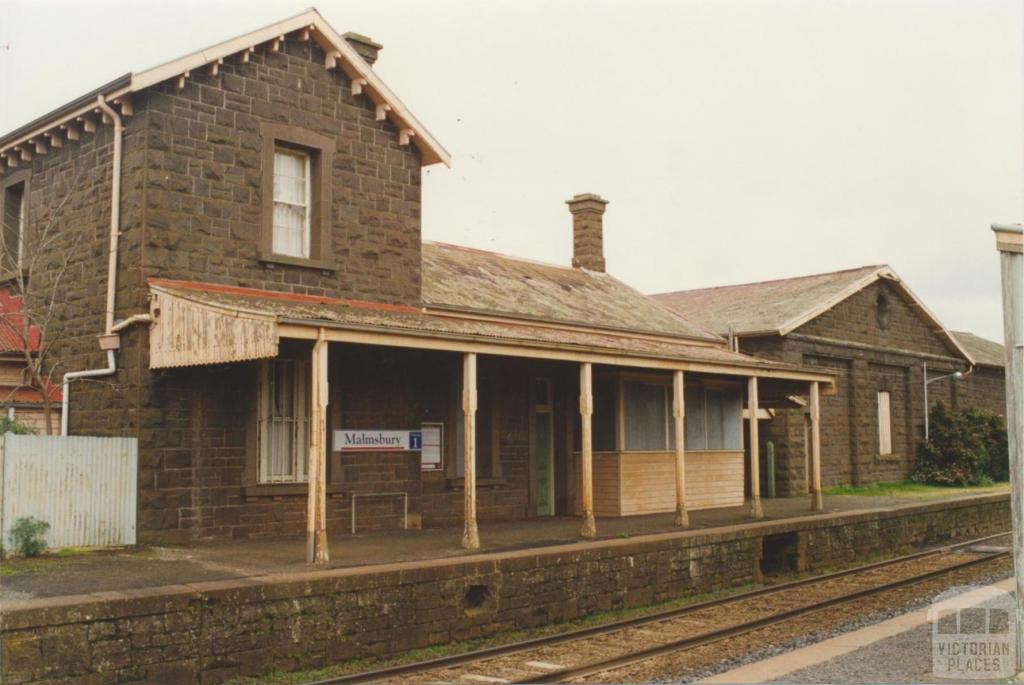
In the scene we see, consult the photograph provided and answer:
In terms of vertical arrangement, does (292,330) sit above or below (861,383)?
below

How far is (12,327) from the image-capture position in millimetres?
13750

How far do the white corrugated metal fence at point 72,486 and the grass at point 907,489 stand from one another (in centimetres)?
1685

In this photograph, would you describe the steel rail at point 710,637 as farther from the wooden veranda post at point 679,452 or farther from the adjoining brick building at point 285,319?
the adjoining brick building at point 285,319

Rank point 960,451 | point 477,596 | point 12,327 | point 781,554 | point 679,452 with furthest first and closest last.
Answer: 1. point 960,451
2. point 781,554
3. point 679,452
4. point 12,327
5. point 477,596

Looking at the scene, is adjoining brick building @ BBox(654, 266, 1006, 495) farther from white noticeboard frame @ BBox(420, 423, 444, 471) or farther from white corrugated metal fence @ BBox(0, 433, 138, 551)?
white corrugated metal fence @ BBox(0, 433, 138, 551)

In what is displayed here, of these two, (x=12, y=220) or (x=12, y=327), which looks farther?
(x=12, y=220)

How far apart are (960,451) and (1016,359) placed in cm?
2252

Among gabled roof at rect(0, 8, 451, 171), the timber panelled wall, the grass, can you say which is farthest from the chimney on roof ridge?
the grass

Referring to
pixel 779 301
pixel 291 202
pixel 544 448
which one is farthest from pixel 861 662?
pixel 779 301

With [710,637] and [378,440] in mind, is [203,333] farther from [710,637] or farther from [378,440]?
[710,637]

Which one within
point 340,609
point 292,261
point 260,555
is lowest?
point 340,609

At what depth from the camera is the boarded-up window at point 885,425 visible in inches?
1086

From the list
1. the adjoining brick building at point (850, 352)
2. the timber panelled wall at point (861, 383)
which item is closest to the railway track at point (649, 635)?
the timber panelled wall at point (861, 383)

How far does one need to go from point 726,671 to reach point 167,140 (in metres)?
8.82
